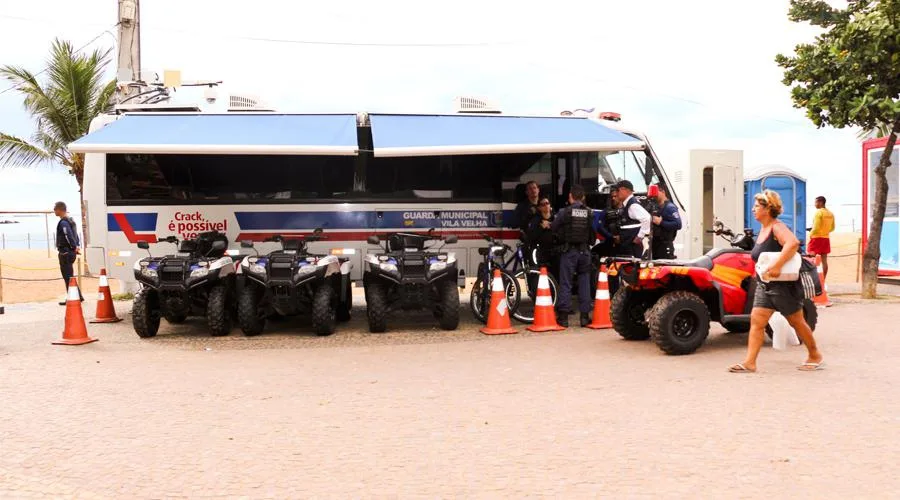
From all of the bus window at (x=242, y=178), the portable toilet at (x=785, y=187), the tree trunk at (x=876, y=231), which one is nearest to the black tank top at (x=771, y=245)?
the bus window at (x=242, y=178)

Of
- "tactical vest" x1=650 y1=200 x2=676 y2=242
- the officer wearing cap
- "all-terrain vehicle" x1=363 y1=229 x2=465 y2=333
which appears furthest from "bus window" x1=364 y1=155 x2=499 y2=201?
"tactical vest" x1=650 y1=200 x2=676 y2=242

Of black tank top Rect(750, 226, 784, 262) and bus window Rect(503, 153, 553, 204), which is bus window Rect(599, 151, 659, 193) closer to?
bus window Rect(503, 153, 553, 204)

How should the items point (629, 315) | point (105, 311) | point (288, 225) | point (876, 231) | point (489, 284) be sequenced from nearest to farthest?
point (629, 315) < point (489, 284) < point (288, 225) < point (105, 311) < point (876, 231)

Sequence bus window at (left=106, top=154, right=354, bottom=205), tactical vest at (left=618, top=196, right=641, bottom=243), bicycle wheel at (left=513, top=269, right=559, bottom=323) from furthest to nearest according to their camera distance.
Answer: bus window at (left=106, top=154, right=354, bottom=205)
bicycle wheel at (left=513, top=269, right=559, bottom=323)
tactical vest at (left=618, top=196, right=641, bottom=243)

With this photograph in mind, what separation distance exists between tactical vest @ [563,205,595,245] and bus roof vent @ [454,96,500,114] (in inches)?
104

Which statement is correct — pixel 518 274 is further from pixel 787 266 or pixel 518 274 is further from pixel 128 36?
pixel 128 36

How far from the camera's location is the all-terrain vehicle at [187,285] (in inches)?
364

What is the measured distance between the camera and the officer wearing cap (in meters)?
9.83

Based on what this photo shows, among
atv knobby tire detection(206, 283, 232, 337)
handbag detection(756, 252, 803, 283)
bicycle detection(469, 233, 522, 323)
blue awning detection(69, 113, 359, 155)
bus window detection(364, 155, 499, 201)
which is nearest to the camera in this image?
handbag detection(756, 252, 803, 283)

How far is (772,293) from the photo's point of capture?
21.8ft

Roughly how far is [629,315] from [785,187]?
12.0 metres

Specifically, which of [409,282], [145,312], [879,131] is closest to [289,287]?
[409,282]

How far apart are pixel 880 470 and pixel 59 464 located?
182 inches

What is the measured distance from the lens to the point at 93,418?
18.0ft
